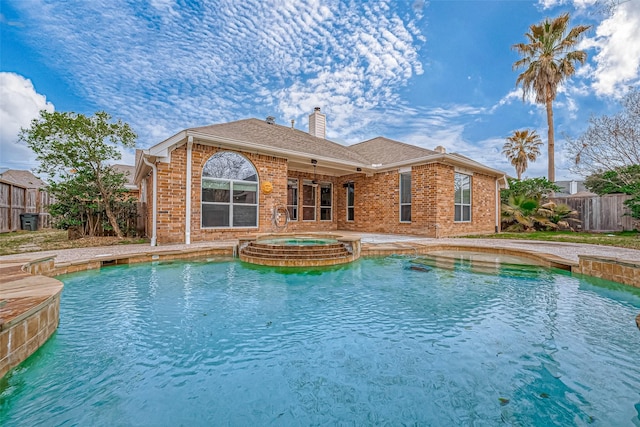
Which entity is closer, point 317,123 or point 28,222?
point 28,222

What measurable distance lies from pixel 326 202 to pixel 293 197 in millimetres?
2075

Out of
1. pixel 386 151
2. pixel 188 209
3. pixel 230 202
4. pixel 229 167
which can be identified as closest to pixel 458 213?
pixel 386 151

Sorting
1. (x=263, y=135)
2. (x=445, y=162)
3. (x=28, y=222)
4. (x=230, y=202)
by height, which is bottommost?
(x=28, y=222)

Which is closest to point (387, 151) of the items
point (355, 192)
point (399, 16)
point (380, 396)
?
point (355, 192)

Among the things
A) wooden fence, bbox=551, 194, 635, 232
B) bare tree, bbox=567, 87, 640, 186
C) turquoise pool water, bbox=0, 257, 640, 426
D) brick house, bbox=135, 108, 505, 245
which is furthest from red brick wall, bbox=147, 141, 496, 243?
wooden fence, bbox=551, 194, 635, 232

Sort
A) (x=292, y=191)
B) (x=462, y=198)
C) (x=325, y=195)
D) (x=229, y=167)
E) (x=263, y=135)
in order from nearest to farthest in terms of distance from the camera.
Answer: (x=229, y=167), (x=263, y=135), (x=462, y=198), (x=292, y=191), (x=325, y=195)

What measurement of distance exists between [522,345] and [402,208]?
947 cm

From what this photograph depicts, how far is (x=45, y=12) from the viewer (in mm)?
6977

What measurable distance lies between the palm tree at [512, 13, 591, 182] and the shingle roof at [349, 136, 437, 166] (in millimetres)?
9314

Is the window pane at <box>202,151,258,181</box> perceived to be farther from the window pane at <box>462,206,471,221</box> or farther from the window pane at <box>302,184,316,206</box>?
the window pane at <box>462,206,471,221</box>

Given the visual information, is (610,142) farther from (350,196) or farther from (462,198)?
(350,196)

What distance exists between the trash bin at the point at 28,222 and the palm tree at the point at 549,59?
27.9m

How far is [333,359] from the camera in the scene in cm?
242

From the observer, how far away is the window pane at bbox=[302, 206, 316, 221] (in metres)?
13.4
